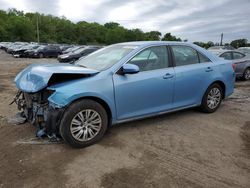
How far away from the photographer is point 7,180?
3525 mm

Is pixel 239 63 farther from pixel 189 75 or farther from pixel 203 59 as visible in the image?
pixel 189 75

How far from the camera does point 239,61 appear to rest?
11.8m

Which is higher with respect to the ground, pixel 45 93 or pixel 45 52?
pixel 45 52

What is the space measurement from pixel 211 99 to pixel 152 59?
1799 mm

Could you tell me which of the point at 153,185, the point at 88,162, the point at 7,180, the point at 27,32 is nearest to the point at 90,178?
the point at 88,162

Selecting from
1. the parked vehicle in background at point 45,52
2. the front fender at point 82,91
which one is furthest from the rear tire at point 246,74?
the parked vehicle in background at point 45,52

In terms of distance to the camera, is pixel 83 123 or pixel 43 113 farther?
pixel 43 113

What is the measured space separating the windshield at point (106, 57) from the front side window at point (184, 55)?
91 centimetres

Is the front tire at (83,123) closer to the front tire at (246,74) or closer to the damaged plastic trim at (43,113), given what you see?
the damaged plastic trim at (43,113)

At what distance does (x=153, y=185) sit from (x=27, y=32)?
94.3m

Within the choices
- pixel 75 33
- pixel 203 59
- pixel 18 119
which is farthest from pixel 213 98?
pixel 75 33

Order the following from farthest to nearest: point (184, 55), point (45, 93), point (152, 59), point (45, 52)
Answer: point (45, 52) < point (184, 55) < point (152, 59) < point (45, 93)

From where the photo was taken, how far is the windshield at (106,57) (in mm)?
4953

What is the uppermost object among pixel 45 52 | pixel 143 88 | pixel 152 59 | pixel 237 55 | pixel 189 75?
pixel 45 52
